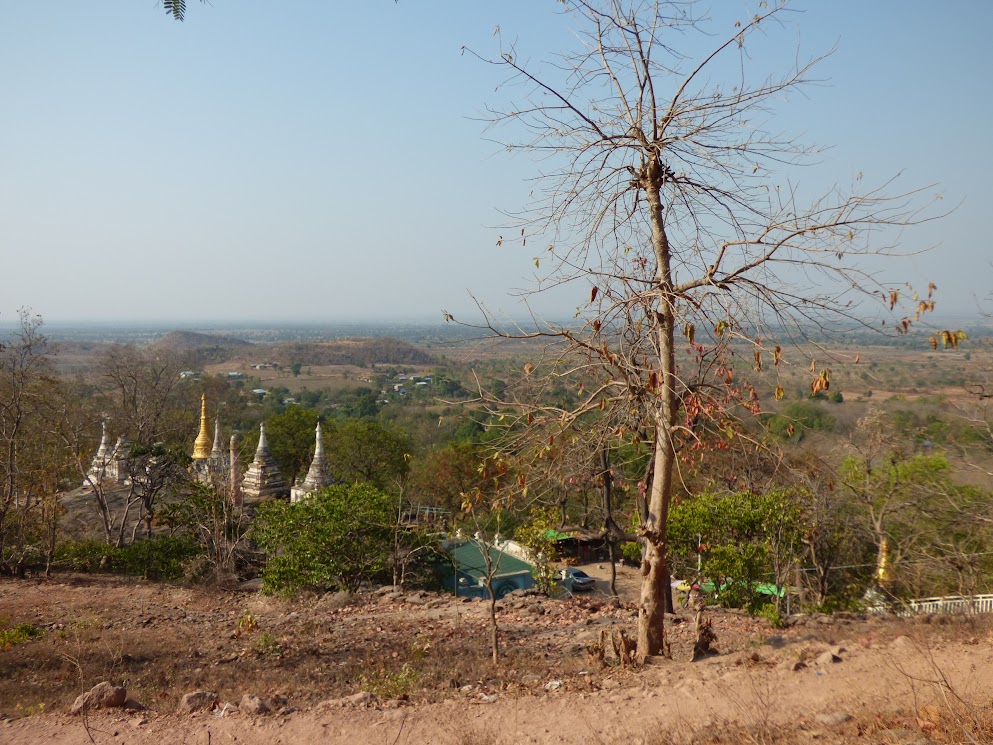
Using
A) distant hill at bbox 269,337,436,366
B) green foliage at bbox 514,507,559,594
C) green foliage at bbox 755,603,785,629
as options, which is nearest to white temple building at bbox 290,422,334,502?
green foliage at bbox 514,507,559,594

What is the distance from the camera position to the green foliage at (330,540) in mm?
11750

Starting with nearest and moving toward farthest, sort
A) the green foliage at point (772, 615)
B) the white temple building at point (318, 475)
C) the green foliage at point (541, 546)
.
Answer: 1. the green foliage at point (772, 615)
2. the green foliage at point (541, 546)
3. the white temple building at point (318, 475)

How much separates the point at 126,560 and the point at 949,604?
47.0 feet

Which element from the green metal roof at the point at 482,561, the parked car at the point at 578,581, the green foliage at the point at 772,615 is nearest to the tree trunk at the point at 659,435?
the green foliage at the point at 772,615

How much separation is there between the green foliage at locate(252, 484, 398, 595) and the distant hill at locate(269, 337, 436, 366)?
83224 millimetres

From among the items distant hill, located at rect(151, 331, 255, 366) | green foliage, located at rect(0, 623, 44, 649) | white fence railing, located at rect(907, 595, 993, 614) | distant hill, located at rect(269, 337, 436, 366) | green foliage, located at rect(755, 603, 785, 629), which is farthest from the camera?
distant hill, located at rect(269, 337, 436, 366)

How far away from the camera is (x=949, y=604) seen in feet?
31.0

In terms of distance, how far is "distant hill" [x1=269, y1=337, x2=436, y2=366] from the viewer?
98.7 metres

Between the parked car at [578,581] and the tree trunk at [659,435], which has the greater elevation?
the tree trunk at [659,435]

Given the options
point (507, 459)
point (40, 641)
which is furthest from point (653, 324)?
point (40, 641)

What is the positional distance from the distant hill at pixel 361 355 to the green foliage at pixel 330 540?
83.2 meters

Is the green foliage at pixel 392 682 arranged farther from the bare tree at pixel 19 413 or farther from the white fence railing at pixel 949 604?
the bare tree at pixel 19 413

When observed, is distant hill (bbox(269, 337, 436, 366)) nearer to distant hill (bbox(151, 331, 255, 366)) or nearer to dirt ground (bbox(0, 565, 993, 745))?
distant hill (bbox(151, 331, 255, 366))

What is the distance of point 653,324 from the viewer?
5.42 metres
